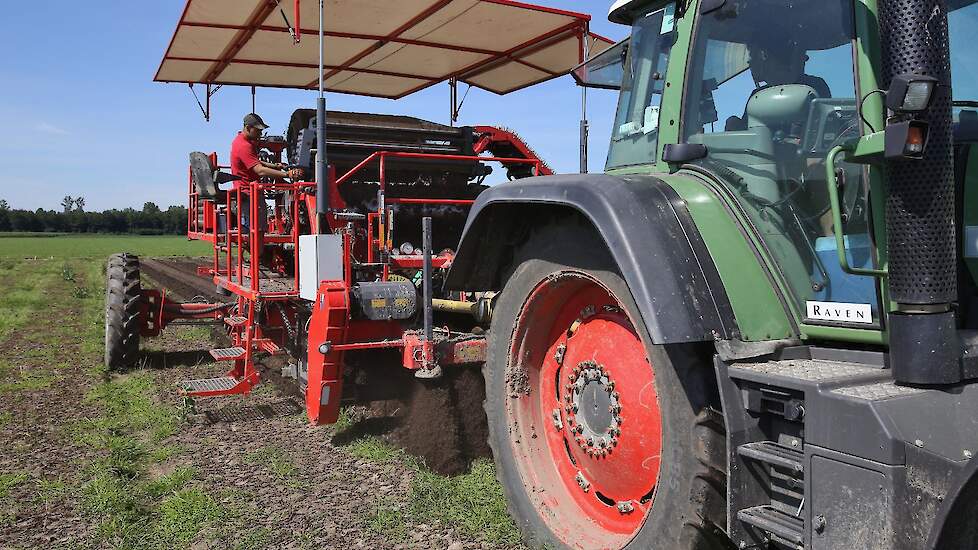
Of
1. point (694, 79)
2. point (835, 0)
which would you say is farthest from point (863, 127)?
point (694, 79)

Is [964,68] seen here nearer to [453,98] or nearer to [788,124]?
[788,124]

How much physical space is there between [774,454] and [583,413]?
3.22 feet

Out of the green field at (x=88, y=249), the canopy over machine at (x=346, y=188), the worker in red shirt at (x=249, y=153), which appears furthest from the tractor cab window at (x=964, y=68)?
the green field at (x=88, y=249)

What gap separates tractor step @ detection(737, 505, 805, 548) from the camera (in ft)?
6.42

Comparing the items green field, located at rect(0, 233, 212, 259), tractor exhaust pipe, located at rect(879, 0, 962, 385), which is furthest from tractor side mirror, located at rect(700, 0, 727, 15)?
green field, located at rect(0, 233, 212, 259)

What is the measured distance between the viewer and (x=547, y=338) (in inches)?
127

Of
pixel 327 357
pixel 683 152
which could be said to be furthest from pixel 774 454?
pixel 327 357

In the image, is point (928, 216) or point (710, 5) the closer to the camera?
point (928, 216)

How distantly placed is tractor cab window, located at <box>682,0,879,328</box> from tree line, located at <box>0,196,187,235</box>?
87575 mm

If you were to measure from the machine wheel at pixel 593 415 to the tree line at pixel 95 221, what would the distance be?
86856 millimetres

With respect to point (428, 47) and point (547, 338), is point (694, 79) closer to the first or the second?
point (547, 338)

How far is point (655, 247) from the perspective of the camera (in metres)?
2.35

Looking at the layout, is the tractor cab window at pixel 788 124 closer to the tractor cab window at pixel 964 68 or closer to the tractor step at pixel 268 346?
the tractor cab window at pixel 964 68

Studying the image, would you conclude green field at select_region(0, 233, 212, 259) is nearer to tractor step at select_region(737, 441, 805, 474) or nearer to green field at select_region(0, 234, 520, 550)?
green field at select_region(0, 234, 520, 550)
